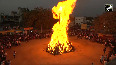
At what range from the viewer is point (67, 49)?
18.2 meters

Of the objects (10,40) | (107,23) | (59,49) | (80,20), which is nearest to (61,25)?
(59,49)

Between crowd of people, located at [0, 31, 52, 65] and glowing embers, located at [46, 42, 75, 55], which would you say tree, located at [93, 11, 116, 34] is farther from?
crowd of people, located at [0, 31, 52, 65]

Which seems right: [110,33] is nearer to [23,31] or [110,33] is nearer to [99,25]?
[99,25]

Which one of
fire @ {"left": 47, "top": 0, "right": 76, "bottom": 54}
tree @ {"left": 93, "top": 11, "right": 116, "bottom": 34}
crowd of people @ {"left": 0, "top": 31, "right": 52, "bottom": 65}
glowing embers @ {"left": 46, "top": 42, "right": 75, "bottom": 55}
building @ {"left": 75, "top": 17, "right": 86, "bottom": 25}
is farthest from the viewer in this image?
building @ {"left": 75, "top": 17, "right": 86, "bottom": 25}

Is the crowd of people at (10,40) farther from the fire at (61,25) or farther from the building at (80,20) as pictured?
the building at (80,20)

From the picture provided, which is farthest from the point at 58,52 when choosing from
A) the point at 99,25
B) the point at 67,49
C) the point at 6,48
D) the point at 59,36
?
the point at 99,25

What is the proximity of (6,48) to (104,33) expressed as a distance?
20296 mm

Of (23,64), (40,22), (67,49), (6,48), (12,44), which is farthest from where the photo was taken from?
(40,22)

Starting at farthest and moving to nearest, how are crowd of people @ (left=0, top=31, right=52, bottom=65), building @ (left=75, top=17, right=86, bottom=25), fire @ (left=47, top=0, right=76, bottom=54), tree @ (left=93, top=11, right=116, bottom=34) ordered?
building @ (left=75, top=17, right=86, bottom=25)
tree @ (left=93, top=11, right=116, bottom=34)
fire @ (left=47, top=0, right=76, bottom=54)
crowd of people @ (left=0, top=31, right=52, bottom=65)

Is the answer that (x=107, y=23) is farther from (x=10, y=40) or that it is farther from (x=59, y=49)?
(x=10, y=40)

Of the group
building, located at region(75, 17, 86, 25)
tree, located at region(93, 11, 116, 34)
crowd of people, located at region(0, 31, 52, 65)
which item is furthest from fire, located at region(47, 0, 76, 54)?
building, located at region(75, 17, 86, 25)

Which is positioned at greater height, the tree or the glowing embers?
the tree

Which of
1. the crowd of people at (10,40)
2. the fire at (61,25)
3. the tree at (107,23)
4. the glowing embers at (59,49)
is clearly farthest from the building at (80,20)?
the glowing embers at (59,49)

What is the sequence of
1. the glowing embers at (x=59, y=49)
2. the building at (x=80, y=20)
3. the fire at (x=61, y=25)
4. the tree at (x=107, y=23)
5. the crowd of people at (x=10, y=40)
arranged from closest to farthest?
the crowd of people at (x=10, y=40)
the glowing embers at (x=59, y=49)
the fire at (x=61, y=25)
the tree at (x=107, y=23)
the building at (x=80, y=20)
